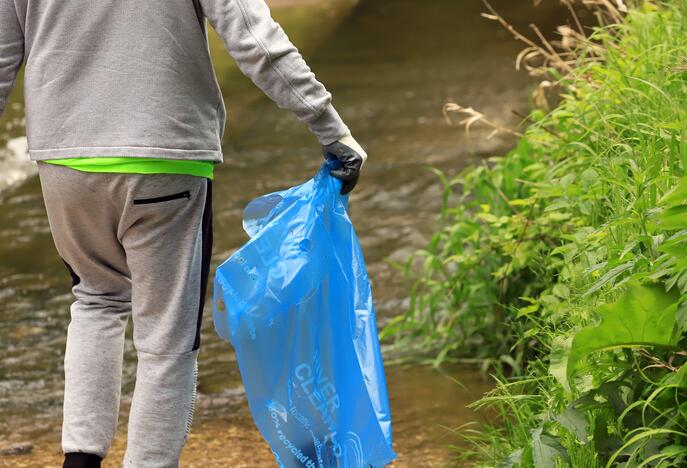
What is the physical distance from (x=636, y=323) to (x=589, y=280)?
590 millimetres

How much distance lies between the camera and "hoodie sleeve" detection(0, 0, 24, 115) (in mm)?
2785

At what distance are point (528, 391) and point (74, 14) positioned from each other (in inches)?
70.0

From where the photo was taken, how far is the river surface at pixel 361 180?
12.5 ft

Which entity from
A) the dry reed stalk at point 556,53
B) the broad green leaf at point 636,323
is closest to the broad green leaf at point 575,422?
the broad green leaf at point 636,323

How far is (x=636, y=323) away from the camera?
2.35 metres

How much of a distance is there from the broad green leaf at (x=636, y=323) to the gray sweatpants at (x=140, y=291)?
0.99 metres

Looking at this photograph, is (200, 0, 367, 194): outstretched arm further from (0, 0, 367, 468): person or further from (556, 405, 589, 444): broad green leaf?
(556, 405, 589, 444): broad green leaf

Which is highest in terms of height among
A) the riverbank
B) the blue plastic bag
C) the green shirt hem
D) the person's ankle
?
the green shirt hem

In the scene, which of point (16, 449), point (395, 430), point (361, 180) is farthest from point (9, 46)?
point (361, 180)

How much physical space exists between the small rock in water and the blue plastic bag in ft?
3.46

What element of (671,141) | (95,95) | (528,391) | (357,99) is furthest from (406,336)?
(357,99)

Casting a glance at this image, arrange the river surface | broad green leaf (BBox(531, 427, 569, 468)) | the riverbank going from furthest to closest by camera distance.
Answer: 1. the river surface
2. the riverbank
3. broad green leaf (BBox(531, 427, 569, 468))

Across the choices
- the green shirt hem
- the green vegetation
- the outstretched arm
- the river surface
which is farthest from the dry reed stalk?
the green shirt hem

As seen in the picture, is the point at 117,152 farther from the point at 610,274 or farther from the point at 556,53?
the point at 556,53
